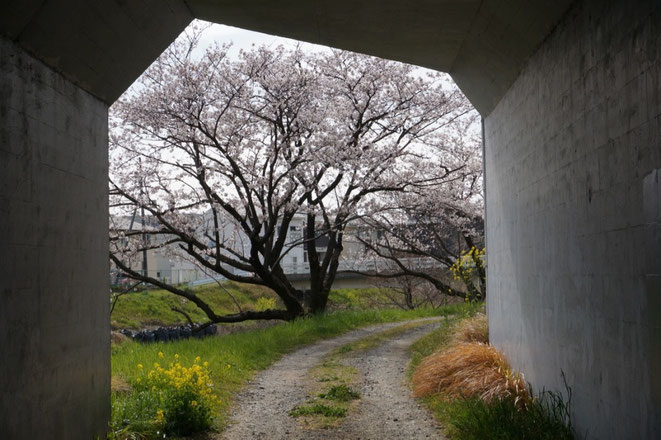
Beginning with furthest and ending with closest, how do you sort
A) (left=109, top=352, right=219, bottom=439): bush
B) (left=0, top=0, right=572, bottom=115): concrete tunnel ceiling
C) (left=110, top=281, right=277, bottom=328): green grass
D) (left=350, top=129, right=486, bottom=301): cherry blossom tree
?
1. (left=110, top=281, right=277, bottom=328): green grass
2. (left=350, top=129, right=486, bottom=301): cherry blossom tree
3. (left=109, top=352, right=219, bottom=439): bush
4. (left=0, top=0, right=572, bottom=115): concrete tunnel ceiling

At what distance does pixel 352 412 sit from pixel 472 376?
4.53ft

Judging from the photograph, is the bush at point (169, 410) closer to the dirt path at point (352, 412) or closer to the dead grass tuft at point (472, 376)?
the dirt path at point (352, 412)

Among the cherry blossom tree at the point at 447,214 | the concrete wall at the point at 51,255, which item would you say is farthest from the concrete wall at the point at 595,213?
the cherry blossom tree at the point at 447,214

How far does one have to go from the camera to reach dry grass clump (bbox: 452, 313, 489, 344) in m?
9.92

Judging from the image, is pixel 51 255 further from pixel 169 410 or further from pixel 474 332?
pixel 474 332

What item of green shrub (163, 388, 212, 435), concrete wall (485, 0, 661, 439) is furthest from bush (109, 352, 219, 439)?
concrete wall (485, 0, 661, 439)

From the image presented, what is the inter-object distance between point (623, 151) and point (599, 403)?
1683 millimetres

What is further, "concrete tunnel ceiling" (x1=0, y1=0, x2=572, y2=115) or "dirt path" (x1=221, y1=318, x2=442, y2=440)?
"dirt path" (x1=221, y1=318, x2=442, y2=440)

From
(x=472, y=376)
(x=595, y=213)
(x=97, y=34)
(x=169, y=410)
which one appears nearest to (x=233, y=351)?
(x=169, y=410)

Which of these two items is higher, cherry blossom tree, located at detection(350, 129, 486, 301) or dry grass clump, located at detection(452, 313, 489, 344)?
cherry blossom tree, located at detection(350, 129, 486, 301)

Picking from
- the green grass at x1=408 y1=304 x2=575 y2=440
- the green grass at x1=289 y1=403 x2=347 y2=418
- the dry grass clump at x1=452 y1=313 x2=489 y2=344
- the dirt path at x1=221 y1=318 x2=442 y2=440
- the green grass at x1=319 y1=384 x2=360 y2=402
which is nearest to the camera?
the green grass at x1=408 y1=304 x2=575 y2=440

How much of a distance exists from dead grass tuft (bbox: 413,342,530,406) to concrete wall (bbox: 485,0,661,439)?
1.06 ft

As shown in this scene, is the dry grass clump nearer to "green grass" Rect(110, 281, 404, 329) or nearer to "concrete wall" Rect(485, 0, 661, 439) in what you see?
"concrete wall" Rect(485, 0, 661, 439)

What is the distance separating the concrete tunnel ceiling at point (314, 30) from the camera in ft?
15.8
